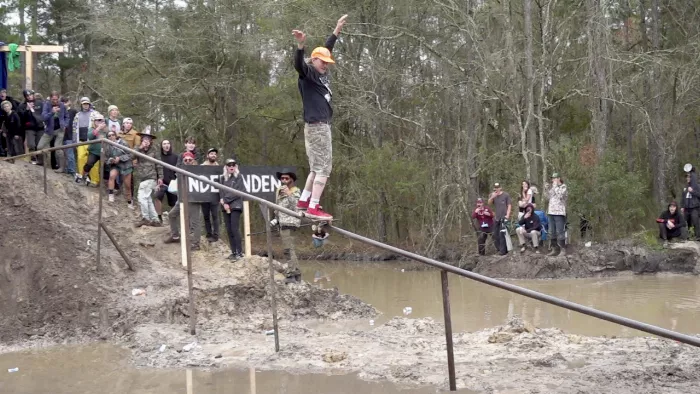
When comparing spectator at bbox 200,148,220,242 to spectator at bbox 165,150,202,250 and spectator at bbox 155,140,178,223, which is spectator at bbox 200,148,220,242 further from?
spectator at bbox 155,140,178,223

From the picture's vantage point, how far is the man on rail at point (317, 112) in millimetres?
6328

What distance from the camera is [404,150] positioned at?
23.5 meters

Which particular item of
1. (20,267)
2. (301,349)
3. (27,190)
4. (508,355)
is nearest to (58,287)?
(20,267)

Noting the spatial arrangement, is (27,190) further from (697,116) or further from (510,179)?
(697,116)

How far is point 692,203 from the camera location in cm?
1783

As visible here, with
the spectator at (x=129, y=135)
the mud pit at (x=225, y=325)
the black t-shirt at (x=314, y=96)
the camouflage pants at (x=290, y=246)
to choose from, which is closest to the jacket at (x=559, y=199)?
the mud pit at (x=225, y=325)

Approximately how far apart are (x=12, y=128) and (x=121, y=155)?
2.49m

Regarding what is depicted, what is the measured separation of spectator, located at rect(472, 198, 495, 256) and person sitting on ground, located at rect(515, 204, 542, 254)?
117 centimetres

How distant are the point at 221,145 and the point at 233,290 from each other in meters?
17.2

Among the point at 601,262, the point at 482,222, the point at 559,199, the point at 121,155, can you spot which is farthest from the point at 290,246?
the point at 601,262

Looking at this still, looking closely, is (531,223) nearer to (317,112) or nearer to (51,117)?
(51,117)

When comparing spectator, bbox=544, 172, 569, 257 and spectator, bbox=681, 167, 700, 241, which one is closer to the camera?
spectator, bbox=544, 172, 569, 257

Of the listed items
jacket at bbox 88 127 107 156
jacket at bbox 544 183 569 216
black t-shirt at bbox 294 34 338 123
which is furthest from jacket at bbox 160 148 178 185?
jacket at bbox 544 183 569 216

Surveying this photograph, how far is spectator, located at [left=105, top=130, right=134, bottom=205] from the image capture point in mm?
11422
